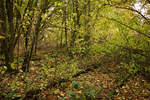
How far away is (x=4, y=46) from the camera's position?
3.87 m


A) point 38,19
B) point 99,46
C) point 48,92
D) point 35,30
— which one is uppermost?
point 38,19

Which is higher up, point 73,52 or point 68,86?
point 73,52

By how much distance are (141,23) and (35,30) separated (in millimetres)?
3545

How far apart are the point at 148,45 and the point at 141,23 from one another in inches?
43.9

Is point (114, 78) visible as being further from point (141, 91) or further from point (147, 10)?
point (147, 10)

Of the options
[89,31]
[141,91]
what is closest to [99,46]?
[89,31]

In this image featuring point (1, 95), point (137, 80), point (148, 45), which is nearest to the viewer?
point (1, 95)

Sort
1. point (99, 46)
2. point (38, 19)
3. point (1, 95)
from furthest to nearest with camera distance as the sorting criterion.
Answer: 1. point (99, 46)
2. point (38, 19)
3. point (1, 95)

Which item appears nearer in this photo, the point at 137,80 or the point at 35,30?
the point at 35,30

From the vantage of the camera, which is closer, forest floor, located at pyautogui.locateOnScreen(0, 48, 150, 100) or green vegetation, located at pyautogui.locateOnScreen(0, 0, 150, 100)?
green vegetation, located at pyautogui.locateOnScreen(0, 0, 150, 100)

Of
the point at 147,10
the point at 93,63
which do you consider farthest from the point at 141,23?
the point at 93,63

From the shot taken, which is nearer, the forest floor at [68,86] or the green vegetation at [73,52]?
the green vegetation at [73,52]

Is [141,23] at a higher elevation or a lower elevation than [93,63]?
higher

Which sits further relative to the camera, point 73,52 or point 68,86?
point 73,52
